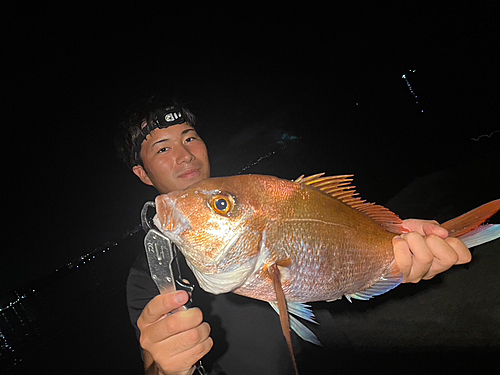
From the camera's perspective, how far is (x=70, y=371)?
9.88 meters

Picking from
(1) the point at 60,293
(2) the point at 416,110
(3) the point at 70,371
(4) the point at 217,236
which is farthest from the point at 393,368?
(1) the point at 60,293

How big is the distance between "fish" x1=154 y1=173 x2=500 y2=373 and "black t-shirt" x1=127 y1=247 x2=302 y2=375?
88cm

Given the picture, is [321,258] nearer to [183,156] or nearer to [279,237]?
[279,237]

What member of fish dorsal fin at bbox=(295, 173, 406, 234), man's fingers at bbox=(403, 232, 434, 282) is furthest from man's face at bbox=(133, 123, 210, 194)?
man's fingers at bbox=(403, 232, 434, 282)

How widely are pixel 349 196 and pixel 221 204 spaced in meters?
0.71

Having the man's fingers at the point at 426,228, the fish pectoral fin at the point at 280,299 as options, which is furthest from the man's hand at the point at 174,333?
the man's fingers at the point at 426,228

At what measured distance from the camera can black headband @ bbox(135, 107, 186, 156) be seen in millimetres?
2288

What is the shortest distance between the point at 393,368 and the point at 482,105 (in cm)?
1238

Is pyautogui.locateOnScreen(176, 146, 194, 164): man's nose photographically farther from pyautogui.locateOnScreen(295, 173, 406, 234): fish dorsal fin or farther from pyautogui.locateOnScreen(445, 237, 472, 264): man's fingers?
pyautogui.locateOnScreen(445, 237, 472, 264): man's fingers

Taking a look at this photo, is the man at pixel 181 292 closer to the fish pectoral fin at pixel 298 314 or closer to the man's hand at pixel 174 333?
the man's hand at pixel 174 333

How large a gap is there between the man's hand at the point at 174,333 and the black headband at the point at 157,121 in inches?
61.2

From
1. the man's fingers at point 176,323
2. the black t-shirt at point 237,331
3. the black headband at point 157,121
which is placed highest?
the black headband at point 157,121

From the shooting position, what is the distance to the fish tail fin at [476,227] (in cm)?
128

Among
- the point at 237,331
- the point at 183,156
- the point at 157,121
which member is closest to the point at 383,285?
the point at 237,331
